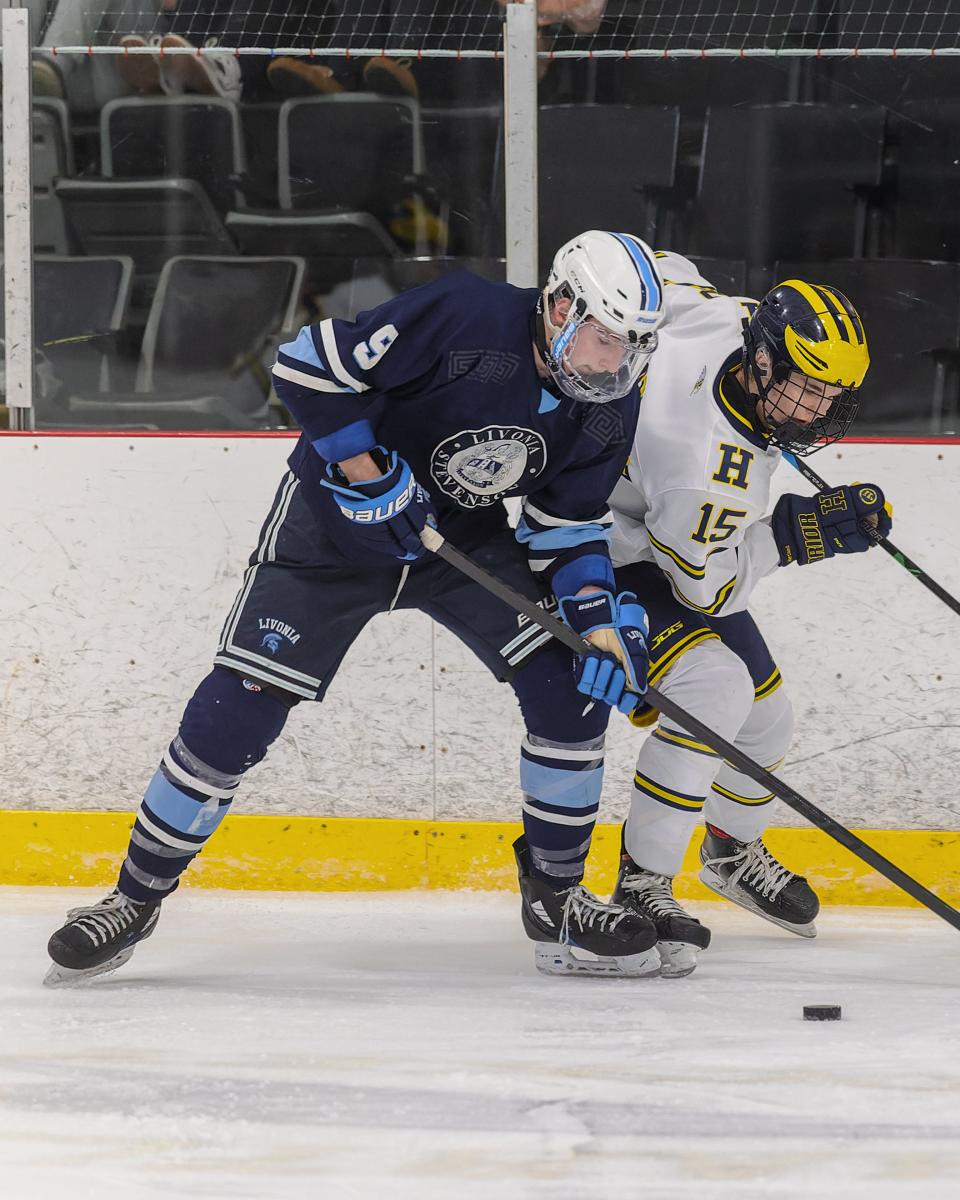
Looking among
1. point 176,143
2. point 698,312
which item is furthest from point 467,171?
point 698,312

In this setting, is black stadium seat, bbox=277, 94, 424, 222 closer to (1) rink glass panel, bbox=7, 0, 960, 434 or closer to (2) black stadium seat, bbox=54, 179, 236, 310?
(1) rink glass panel, bbox=7, 0, 960, 434

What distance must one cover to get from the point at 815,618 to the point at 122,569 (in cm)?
141

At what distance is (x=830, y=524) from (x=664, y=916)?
703mm

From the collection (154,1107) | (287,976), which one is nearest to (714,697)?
(287,976)

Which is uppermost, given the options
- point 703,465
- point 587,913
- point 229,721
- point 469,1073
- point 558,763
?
point 703,465

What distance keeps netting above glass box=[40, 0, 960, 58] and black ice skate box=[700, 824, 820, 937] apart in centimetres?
164

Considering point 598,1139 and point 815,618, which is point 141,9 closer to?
point 815,618

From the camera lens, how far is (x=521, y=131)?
10.1ft

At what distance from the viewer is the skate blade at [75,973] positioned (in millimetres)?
2258

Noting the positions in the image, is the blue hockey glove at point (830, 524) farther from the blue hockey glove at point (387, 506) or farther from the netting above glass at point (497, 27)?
the netting above glass at point (497, 27)

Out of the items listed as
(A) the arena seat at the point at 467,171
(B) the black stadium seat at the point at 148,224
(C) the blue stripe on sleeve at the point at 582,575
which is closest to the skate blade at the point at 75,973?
(C) the blue stripe on sleeve at the point at 582,575

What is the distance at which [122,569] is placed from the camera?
2.99m

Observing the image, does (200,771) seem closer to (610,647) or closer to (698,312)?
(610,647)

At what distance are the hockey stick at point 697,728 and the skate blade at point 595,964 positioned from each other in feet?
1.13
